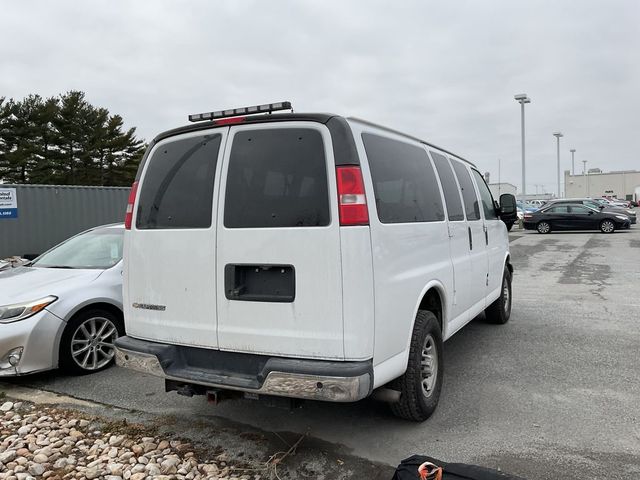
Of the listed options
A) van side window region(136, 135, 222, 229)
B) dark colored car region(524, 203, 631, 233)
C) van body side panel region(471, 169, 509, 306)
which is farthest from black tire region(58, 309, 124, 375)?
dark colored car region(524, 203, 631, 233)

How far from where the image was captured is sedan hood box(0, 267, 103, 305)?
4.69 m

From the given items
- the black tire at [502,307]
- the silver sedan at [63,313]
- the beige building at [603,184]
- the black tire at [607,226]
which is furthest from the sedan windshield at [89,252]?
the beige building at [603,184]

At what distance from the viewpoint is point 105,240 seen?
5930 millimetres

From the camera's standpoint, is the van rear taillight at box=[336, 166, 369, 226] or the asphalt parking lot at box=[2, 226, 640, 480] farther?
the asphalt parking lot at box=[2, 226, 640, 480]

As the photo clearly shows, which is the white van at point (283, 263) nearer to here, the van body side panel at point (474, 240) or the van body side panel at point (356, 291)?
the van body side panel at point (356, 291)

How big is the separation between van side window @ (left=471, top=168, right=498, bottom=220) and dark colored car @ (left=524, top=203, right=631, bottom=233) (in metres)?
20.0

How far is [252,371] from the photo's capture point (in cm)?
302

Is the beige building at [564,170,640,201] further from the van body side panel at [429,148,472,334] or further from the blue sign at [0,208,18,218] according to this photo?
the van body side panel at [429,148,472,334]

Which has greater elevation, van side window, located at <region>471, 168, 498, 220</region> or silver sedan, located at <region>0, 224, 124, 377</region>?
van side window, located at <region>471, 168, 498, 220</region>

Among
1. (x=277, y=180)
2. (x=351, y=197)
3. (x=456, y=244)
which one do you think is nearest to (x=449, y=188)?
(x=456, y=244)

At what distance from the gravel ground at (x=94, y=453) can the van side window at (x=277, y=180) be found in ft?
5.05

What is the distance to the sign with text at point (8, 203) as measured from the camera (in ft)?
46.2

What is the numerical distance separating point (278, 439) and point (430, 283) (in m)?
1.55

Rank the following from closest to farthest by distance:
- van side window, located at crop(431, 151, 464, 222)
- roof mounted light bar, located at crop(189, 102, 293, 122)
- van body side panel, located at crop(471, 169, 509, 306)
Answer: roof mounted light bar, located at crop(189, 102, 293, 122), van side window, located at crop(431, 151, 464, 222), van body side panel, located at crop(471, 169, 509, 306)
